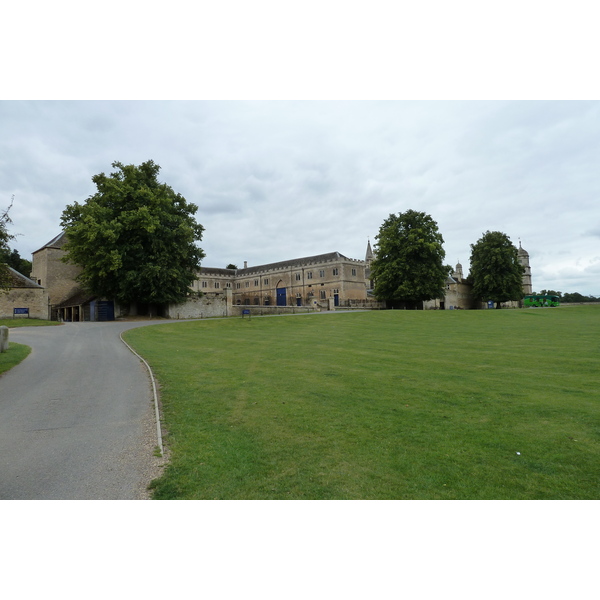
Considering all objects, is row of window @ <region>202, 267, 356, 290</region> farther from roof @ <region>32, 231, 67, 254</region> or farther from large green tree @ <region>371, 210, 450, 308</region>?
roof @ <region>32, 231, 67, 254</region>

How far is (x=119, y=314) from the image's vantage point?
40.1 meters

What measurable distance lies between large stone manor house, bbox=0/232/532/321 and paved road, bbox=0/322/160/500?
30.1 m

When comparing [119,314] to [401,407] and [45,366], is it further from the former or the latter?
[401,407]

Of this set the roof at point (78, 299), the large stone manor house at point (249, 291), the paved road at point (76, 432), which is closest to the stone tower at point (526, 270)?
the large stone manor house at point (249, 291)

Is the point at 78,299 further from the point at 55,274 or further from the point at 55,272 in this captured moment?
the point at 55,272

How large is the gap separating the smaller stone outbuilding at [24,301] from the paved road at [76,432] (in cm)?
3114

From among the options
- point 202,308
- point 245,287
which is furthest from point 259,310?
point 245,287

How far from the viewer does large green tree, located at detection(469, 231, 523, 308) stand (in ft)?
218

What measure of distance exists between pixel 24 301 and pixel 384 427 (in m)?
43.4

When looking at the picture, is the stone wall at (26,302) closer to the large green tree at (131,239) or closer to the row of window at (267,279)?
the large green tree at (131,239)

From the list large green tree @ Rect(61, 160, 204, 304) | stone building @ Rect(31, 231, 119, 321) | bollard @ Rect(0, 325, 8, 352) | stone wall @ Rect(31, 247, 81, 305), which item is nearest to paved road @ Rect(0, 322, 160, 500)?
bollard @ Rect(0, 325, 8, 352)

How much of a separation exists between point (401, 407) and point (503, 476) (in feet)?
9.73

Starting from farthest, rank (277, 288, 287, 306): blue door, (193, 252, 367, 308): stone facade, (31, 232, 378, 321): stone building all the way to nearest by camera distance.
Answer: (277, 288, 287, 306): blue door → (193, 252, 367, 308): stone facade → (31, 232, 378, 321): stone building

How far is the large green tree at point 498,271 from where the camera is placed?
66.6 metres
